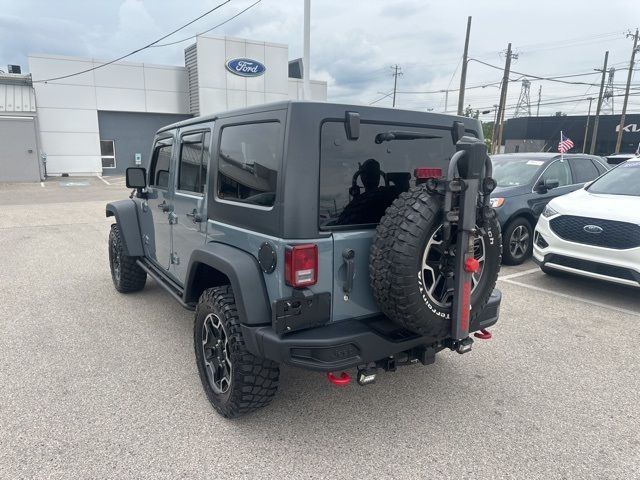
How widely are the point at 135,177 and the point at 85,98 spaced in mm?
23228

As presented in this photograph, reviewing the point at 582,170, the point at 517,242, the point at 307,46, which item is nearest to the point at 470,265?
the point at 517,242

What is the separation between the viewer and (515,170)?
25.0 ft

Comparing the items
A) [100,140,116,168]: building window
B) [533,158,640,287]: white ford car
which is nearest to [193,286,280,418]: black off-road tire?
[533,158,640,287]: white ford car

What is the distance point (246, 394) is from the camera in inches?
106

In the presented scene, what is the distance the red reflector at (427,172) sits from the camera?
2649 mm

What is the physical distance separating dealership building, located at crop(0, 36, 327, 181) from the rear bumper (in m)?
23.5

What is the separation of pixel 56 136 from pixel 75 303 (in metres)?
22.6

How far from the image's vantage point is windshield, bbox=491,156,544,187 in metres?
7.36

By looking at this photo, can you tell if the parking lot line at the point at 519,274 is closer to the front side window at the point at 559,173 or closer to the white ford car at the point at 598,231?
the white ford car at the point at 598,231

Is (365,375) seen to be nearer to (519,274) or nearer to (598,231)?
(598,231)

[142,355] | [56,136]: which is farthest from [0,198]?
[142,355]

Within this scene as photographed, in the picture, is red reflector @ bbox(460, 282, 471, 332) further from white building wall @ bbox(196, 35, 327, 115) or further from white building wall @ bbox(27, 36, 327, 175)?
white building wall @ bbox(27, 36, 327, 175)

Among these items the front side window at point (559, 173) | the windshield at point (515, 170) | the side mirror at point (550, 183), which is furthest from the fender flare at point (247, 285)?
the front side window at point (559, 173)

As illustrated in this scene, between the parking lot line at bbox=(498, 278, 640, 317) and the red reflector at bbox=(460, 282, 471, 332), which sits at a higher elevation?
the red reflector at bbox=(460, 282, 471, 332)
